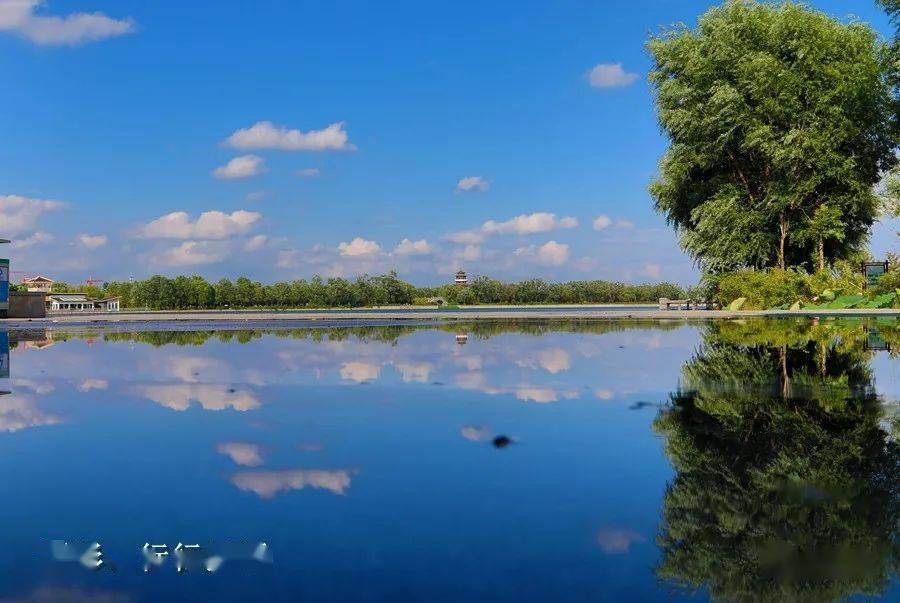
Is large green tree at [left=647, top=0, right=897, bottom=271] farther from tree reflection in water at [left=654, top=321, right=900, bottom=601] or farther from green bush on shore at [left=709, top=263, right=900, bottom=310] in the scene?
tree reflection in water at [left=654, top=321, right=900, bottom=601]

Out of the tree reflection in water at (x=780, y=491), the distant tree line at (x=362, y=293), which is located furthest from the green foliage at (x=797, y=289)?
the distant tree line at (x=362, y=293)

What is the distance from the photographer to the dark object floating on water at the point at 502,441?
521 cm

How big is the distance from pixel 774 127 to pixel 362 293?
62.2 metres

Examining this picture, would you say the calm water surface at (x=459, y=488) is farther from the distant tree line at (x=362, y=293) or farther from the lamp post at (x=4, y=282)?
the distant tree line at (x=362, y=293)

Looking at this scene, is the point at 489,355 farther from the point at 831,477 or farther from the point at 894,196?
the point at 894,196

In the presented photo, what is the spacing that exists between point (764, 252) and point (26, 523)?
31.3 metres

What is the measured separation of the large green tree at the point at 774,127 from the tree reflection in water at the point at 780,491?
23154 millimetres

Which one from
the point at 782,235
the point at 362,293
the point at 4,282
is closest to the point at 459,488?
the point at 782,235

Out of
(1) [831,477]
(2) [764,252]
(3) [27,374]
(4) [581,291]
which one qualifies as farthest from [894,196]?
(4) [581,291]

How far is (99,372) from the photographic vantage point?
10547 millimetres

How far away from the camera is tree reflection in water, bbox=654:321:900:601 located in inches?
113

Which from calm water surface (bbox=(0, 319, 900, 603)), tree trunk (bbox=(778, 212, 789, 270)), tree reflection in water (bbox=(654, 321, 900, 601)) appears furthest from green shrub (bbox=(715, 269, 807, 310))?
tree reflection in water (bbox=(654, 321, 900, 601))

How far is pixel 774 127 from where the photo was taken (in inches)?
1135

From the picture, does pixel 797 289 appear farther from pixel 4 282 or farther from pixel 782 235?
pixel 4 282
